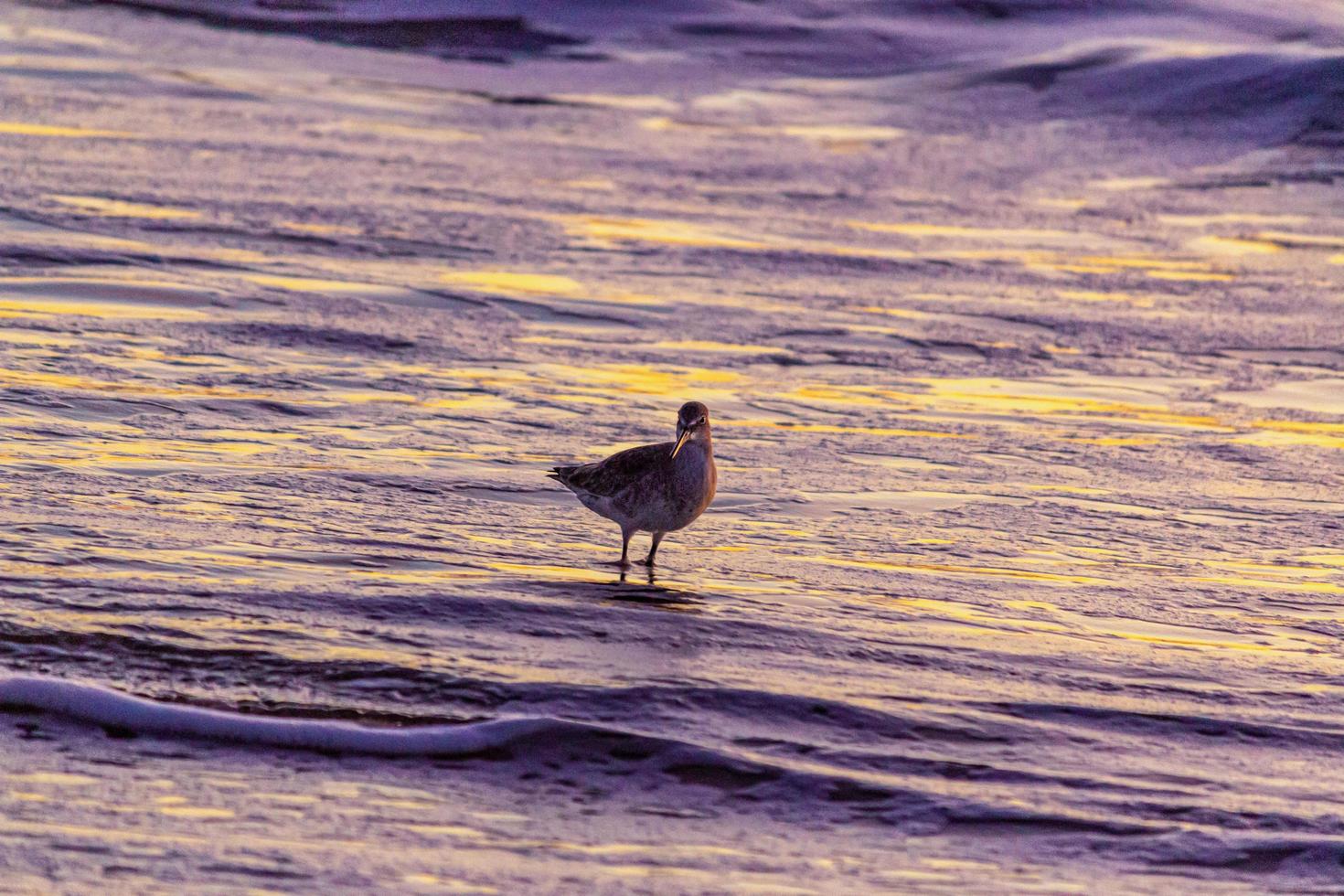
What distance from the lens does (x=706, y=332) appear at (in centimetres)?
1253

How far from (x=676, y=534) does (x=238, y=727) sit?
3349 mm

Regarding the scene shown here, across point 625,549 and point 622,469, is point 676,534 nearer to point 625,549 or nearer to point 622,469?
point 625,549

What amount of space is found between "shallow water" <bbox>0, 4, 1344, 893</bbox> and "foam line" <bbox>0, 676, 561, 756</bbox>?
0.10ft

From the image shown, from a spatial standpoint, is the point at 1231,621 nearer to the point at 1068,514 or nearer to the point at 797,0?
the point at 1068,514

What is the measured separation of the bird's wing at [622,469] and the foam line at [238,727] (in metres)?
2.25

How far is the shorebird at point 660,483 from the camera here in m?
8.05

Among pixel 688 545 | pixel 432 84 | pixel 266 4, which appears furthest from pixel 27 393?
pixel 266 4

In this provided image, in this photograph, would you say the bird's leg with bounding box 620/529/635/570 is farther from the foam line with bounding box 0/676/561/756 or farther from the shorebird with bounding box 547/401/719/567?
the foam line with bounding box 0/676/561/756

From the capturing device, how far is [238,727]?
19.4 ft

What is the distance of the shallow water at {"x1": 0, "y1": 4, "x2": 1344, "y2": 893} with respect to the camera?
555 centimetres

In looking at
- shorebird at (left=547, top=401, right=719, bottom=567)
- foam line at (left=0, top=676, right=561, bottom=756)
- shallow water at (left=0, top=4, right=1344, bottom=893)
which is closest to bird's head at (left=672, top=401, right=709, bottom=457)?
shorebird at (left=547, top=401, right=719, bottom=567)

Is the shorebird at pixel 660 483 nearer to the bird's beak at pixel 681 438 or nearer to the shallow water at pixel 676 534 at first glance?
the bird's beak at pixel 681 438

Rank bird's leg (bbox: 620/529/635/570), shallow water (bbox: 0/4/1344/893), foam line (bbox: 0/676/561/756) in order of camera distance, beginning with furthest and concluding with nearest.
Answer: bird's leg (bbox: 620/529/635/570) → foam line (bbox: 0/676/561/756) → shallow water (bbox: 0/4/1344/893)

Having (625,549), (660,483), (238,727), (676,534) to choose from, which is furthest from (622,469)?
(238,727)
